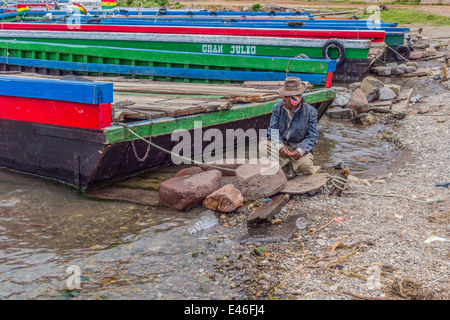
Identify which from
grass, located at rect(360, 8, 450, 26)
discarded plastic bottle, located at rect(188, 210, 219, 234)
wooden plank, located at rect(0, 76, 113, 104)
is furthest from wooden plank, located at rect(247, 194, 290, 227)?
grass, located at rect(360, 8, 450, 26)

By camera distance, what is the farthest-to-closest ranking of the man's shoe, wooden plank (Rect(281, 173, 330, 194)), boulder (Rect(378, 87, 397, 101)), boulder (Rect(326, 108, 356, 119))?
boulder (Rect(378, 87, 397, 101)) → boulder (Rect(326, 108, 356, 119)) → the man's shoe → wooden plank (Rect(281, 173, 330, 194))

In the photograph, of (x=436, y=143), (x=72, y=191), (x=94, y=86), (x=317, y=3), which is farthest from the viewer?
(x=317, y=3)

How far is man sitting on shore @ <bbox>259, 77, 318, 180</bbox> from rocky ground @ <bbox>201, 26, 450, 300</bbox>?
1.67 feet

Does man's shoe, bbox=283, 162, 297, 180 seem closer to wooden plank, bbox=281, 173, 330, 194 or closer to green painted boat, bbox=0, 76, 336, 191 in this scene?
wooden plank, bbox=281, 173, 330, 194

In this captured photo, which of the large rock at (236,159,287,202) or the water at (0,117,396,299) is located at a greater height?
the large rock at (236,159,287,202)

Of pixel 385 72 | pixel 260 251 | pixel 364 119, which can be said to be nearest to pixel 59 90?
pixel 260 251

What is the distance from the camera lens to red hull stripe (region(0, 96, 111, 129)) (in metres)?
5.59

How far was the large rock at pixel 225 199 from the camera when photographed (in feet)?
18.0

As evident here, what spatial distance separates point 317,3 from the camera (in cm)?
3775

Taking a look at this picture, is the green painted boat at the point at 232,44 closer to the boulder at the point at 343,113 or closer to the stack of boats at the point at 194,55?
the stack of boats at the point at 194,55

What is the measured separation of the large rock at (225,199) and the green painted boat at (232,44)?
6.12 m
